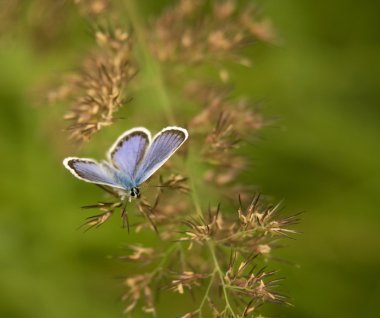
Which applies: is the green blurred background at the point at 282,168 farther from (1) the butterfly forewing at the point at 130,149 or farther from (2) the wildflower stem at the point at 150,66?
(1) the butterfly forewing at the point at 130,149

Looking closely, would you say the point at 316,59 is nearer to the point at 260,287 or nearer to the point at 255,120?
the point at 255,120

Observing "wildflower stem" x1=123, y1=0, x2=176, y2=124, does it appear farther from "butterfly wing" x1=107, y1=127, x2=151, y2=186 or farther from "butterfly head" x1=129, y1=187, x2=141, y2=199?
"butterfly head" x1=129, y1=187, x2=141, y2=199

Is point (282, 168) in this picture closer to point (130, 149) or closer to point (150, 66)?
point (150, 66)

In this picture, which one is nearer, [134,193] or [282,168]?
[134,193]

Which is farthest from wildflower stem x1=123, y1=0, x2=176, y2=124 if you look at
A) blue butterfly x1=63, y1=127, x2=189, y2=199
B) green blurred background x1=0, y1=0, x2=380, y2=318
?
blue butterfly x1=63, y1=127, x2=189, y2=199

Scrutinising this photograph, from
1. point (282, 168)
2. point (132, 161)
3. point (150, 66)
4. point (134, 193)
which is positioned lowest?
point (282, 168)

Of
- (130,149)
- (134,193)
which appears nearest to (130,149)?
(130,149)
